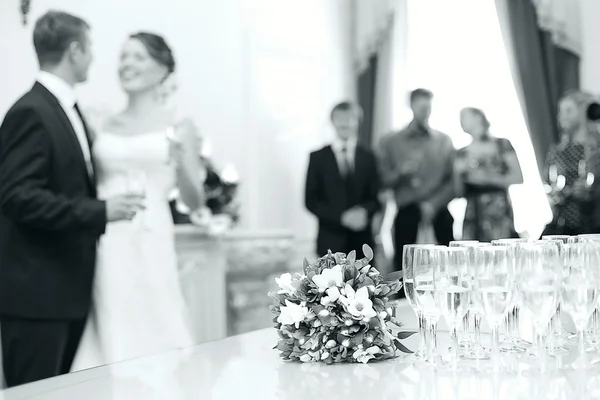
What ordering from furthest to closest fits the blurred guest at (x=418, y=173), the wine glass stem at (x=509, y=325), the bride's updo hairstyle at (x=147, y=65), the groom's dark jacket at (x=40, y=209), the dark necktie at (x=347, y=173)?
the blurred guest at (x=418, y=173)
the dark necktie at (x=347, y=173)
the bride's updo hairstyle at (x=147, y=65)
the groom's dark jacket at (x=40, y=209)
the wine glass stem at (x=509, y=325)

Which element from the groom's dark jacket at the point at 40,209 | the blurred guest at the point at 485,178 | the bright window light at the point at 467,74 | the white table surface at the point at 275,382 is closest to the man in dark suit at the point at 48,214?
the groom's dark jacket at the point at 40,209

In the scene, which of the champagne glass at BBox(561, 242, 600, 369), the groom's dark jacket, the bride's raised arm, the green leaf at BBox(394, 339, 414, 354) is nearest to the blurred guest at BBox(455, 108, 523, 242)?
the bride's raised arm

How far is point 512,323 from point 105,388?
72 centimetres

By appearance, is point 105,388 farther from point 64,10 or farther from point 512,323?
point 64,10

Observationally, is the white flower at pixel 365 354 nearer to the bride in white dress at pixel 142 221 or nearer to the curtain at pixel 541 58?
the bride in white dress at pixel 142 221

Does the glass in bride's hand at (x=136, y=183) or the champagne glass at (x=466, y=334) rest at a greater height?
the glass in bride's hand at (x=136, y=183)

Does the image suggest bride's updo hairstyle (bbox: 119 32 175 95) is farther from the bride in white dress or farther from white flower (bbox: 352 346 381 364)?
white flower (bbox: 352 346 381 364)

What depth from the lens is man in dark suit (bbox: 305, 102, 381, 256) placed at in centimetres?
530

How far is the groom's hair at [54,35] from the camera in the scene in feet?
12.1

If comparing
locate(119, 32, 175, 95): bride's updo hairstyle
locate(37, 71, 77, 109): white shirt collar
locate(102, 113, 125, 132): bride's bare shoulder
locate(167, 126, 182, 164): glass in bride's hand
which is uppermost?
locate(119, 32, 175, 95): bride's updo hairstyle

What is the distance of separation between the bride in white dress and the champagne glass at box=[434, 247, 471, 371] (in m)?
2.84

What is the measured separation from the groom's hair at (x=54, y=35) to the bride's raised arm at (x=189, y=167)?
0.84m

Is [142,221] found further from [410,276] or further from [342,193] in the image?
[410,276]

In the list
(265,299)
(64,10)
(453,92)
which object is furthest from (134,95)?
(453,92)
